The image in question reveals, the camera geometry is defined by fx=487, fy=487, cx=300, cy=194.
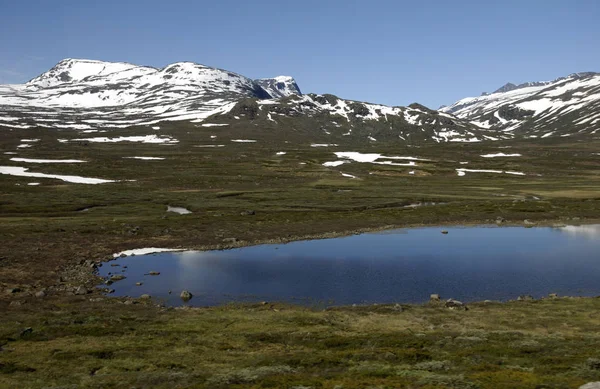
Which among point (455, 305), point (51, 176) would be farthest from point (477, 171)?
point (455, 305)

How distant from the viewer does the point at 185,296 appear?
45219mm

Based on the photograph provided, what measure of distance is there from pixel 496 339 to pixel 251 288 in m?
25.4

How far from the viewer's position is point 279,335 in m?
33.2

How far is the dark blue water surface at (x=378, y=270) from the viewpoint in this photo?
46.9 meters

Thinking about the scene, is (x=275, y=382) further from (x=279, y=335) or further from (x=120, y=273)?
(x=120, y=273)

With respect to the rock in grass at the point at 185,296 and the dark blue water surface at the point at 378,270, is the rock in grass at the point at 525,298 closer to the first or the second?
the dark blue water surface at the point at 378,270

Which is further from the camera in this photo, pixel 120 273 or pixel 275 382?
pixel 120 273

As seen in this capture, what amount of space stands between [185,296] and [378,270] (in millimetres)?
22497

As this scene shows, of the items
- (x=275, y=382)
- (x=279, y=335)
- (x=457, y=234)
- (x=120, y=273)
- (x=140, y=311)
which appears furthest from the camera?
(x=457, y=234)

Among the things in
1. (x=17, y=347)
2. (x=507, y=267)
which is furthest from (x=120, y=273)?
(x=507, y=267)

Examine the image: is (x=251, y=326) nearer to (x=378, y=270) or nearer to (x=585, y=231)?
(x=378, y=270)

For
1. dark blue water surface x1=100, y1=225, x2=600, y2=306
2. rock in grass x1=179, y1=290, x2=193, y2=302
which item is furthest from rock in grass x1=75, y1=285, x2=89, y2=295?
rock in grass x1=179, y1=290, x2=193, y2=302

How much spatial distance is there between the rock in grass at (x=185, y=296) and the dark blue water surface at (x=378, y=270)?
1.99ft

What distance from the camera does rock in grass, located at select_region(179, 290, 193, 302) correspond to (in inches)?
1774
